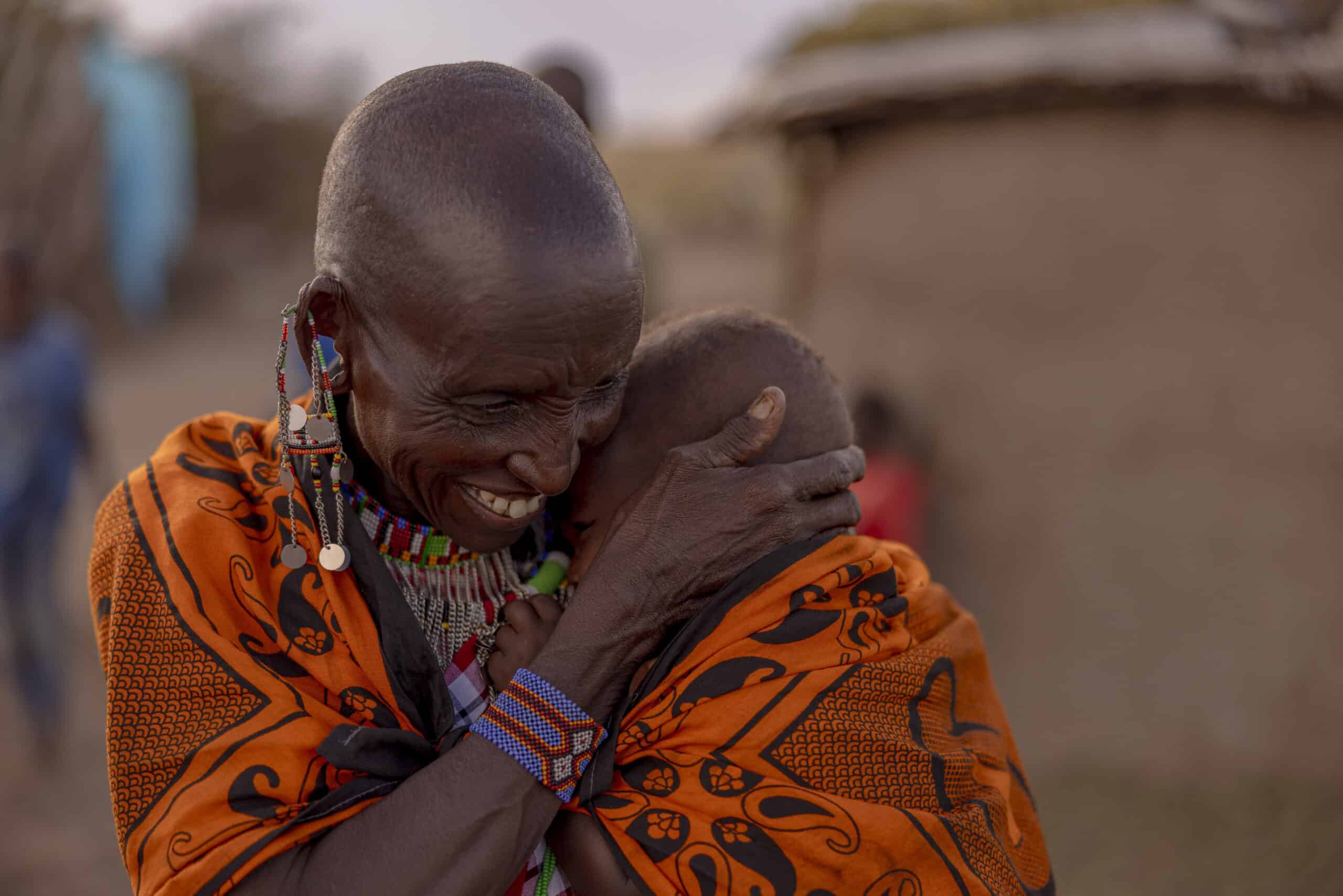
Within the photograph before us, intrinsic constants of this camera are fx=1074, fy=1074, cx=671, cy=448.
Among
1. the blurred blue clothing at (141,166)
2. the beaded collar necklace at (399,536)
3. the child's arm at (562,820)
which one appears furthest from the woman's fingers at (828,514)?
the blurred blue clothing at (141,166)

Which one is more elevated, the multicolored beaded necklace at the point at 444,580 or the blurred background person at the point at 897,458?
the multicolored beaded necklace at the point at 444,580

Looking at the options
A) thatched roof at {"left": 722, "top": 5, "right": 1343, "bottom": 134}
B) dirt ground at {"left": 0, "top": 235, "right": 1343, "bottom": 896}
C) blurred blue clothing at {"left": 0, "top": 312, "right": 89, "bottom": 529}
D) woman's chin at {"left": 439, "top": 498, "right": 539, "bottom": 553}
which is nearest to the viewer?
woman's chin at {"left": 439, "top": 498, "right": 539, "bottom": 553}

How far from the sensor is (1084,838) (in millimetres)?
4766

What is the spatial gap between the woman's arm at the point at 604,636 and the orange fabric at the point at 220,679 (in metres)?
0.08

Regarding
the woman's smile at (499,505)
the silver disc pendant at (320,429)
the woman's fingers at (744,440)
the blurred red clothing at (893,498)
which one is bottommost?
the blurred red clothing at (893,498)

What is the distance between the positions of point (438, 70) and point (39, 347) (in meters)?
4.99

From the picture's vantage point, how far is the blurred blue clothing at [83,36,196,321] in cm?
1366

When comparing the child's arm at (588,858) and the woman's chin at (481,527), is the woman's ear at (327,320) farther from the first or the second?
the child's arm at (588,858)

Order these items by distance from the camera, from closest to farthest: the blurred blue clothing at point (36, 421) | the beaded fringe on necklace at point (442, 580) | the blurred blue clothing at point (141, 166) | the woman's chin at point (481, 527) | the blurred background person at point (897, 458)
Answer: the woman's chin at point (481, 527) < the beaded fringe on necklace at point (442, 580) < the blurred background person at point (897, 458) < the blurred blue clothing at point (36, 421) < the blurred blue clothing at point (141, 166)

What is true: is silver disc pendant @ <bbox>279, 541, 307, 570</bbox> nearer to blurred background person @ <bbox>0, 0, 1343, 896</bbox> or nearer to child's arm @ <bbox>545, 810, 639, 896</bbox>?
child's arm @ <bbox>545, 810, 639, 896</bbox>

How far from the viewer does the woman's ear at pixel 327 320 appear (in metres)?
1.38

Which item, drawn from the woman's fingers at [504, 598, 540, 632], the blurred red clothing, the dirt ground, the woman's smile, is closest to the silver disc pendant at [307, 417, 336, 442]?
the woman's smile

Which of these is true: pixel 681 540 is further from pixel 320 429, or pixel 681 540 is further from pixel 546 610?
pixel 320 429

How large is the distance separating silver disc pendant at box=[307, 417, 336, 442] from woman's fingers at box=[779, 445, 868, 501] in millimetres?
654
